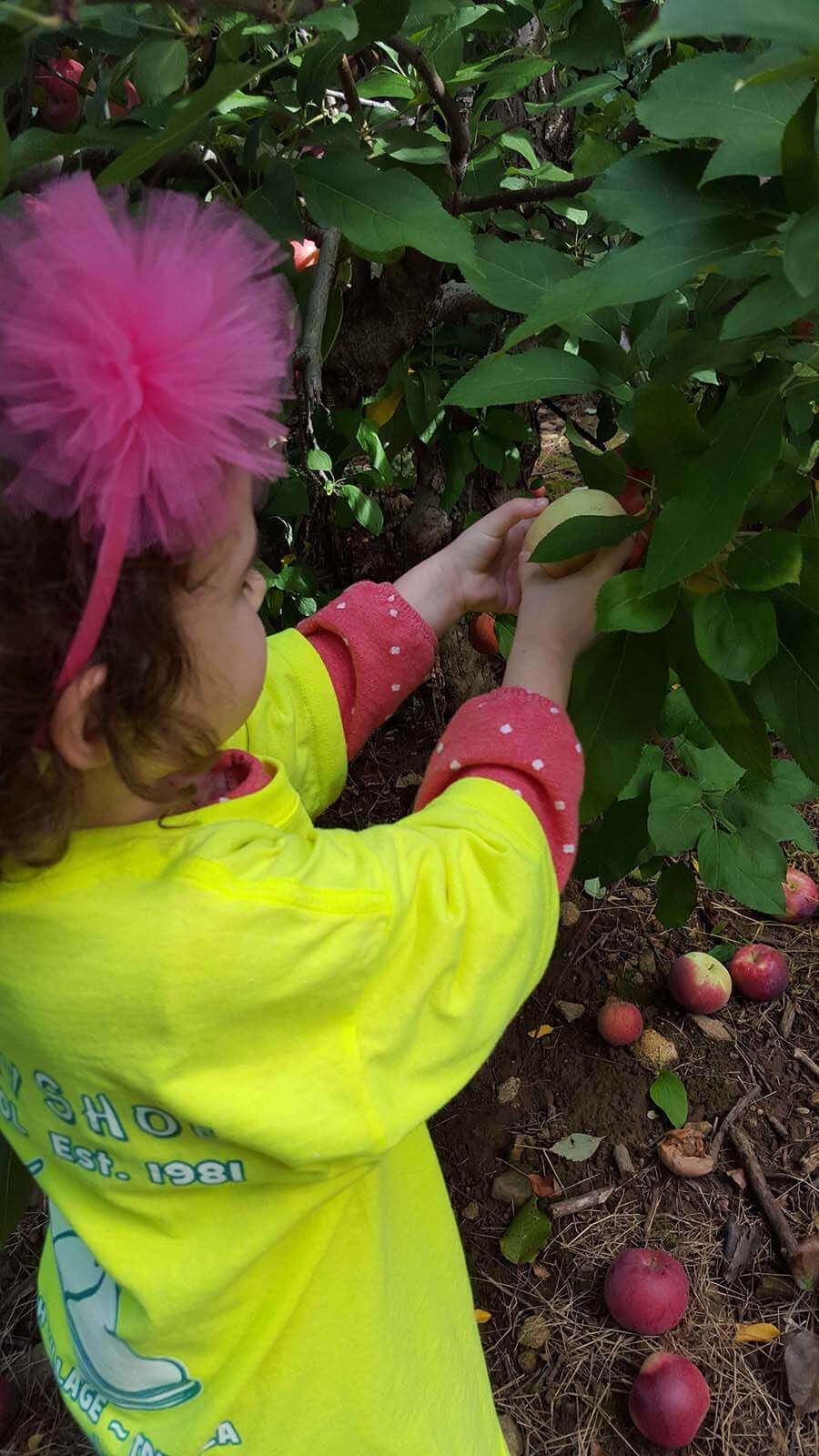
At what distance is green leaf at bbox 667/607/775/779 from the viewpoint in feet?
3.51

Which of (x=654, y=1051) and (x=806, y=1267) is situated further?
(x=654, y=1051)

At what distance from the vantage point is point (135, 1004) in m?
0.75

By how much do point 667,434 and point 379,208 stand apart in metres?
0.38

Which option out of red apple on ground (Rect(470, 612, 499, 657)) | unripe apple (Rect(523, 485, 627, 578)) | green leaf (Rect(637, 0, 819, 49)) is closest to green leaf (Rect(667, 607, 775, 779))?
unripe apple (Rect(523, 485, 627, 578))

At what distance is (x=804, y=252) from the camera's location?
28.2 inches

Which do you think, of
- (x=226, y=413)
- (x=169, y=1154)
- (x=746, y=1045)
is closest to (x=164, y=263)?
(x=226, y=413)

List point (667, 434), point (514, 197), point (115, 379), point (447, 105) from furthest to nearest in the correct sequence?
1. point (514, 197)
2. point (447, 105)
3. point (667, 434)
4. point (115, 379)

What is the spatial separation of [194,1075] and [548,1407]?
139cm

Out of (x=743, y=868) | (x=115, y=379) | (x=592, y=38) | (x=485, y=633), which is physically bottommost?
(x=743, y=868)

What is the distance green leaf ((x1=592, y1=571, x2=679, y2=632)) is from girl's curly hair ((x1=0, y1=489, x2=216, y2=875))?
39cm

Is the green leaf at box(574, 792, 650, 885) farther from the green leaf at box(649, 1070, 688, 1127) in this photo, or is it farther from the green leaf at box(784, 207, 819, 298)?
the green leaf at box(784, 207, 819, 298)

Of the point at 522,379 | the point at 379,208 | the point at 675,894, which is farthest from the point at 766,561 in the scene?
the point at 675,894

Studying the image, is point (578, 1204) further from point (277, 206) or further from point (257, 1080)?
point (277, 206)

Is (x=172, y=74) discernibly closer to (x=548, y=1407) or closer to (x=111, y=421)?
(x=111, y=421)
